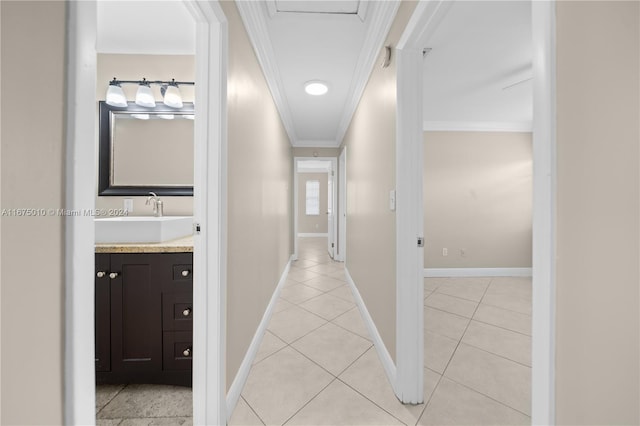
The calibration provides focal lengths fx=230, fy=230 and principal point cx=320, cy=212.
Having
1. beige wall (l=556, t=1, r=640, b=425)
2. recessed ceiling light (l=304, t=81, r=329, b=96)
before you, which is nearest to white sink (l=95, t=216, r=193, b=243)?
beige wall (l=556, t=1, r=640, b=425)

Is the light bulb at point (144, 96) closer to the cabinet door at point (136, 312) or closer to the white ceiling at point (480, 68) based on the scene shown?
the cabinet door at point (136, 312)

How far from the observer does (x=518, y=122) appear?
363cm

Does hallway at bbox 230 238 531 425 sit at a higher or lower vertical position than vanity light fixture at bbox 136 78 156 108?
lower

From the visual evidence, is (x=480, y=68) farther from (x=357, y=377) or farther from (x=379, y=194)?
(x=357, y=377)

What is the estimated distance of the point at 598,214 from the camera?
1.39 ft

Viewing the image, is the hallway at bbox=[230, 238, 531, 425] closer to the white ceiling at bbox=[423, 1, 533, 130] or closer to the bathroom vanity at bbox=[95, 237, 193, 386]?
the bathroom vanity at bbox=[95, 237, 193, 386]

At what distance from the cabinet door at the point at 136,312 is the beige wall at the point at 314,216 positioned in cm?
685

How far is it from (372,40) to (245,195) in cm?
145

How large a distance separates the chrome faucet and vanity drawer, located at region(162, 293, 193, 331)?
80cm

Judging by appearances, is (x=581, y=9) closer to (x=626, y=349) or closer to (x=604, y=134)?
(x=604, y=134)

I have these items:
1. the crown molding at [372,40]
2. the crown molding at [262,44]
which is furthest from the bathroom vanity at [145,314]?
the crown molding at [372,40]

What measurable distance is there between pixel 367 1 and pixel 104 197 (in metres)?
2.37

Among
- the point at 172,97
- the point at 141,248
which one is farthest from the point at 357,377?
the point at 172,97

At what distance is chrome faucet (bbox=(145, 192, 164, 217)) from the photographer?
1.82 meters
